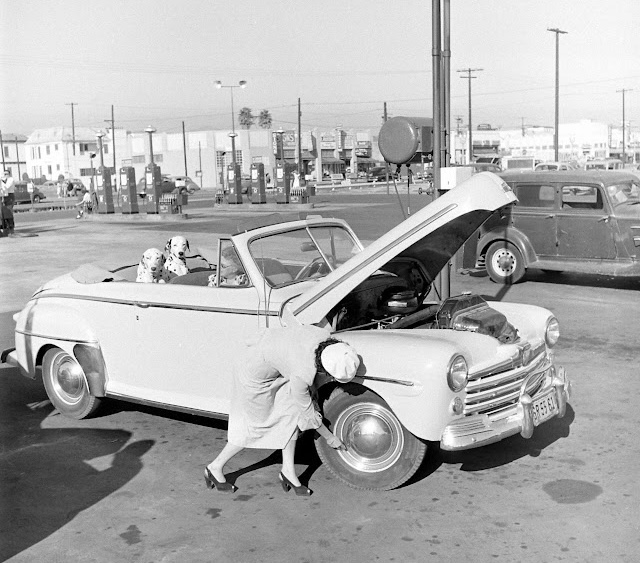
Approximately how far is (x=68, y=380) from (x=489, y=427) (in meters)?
3.42

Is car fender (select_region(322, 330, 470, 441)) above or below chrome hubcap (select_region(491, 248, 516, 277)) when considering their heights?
above

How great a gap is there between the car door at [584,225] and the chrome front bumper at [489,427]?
7446 mm

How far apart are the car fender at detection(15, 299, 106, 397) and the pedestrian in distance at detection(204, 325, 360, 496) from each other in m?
1.65

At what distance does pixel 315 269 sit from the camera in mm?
5910

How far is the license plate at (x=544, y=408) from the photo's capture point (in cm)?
494

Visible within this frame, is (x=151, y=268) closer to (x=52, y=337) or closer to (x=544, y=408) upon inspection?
(x=52, y=337)

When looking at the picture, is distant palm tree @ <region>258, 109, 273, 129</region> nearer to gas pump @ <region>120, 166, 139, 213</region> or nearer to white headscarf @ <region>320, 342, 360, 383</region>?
gas pump @ <region>120, 166, 139, 213</region>

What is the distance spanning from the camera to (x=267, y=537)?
4.27m

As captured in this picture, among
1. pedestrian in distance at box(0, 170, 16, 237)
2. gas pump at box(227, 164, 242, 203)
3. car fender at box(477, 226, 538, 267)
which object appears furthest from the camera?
gas pump at box(227, 164, 242, 203)

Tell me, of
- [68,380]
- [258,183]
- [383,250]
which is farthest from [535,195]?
[258,183]

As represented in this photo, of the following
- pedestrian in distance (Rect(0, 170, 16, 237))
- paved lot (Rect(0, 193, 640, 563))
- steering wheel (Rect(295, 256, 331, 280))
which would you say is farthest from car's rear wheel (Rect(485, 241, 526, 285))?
pedestrian in distance (Rect(0, 170, 16, 237))

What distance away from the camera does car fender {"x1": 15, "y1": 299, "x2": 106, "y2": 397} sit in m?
6.14

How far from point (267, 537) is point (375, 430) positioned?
91 centimetres

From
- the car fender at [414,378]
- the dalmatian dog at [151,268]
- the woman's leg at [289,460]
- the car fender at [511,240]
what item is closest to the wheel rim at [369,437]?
the car fender at [414,378]
